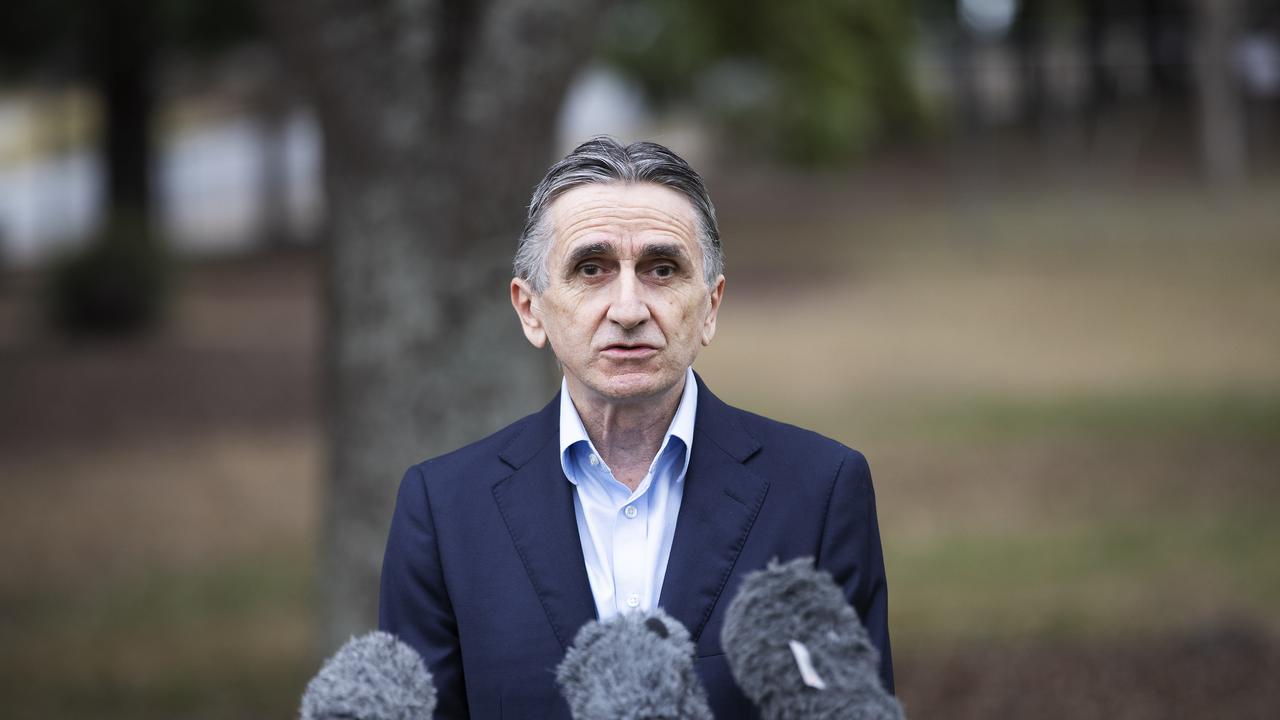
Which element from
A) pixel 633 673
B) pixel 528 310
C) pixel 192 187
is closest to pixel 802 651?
pixel 633 673

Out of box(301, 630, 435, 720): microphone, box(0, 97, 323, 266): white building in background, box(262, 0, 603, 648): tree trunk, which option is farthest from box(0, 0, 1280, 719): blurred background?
box(301, 630, 435, 720): microphone

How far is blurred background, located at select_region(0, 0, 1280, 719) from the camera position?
6371 millimetres

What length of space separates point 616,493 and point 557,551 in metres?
0.18

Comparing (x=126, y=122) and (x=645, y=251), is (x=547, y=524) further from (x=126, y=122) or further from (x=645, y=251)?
(x=126, y=122)

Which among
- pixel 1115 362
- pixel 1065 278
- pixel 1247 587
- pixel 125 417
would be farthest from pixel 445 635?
pixel 1065 278

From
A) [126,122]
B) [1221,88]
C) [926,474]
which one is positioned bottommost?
[926,474]

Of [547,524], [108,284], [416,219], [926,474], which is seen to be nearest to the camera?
[547,524]

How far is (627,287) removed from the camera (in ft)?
8.12

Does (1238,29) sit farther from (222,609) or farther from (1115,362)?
(222,609)

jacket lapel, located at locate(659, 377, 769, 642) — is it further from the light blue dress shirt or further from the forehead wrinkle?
the forehead wrinkle

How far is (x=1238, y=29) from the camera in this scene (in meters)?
32.6

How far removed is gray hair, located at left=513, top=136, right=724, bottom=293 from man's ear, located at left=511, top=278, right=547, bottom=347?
0.22 feet

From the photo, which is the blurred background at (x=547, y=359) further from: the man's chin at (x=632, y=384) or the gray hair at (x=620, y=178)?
the man's chin at (x=632, y=384)

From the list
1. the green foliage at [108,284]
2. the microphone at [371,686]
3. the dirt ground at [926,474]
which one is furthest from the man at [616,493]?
the green foliage at [108,284]
